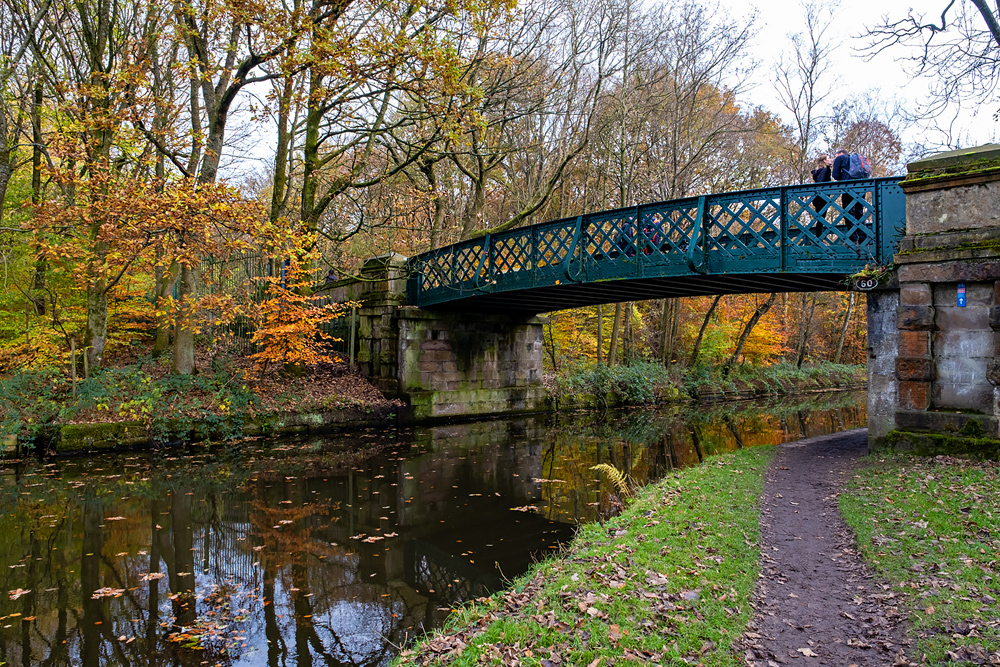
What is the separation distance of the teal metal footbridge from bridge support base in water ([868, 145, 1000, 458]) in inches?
45.5

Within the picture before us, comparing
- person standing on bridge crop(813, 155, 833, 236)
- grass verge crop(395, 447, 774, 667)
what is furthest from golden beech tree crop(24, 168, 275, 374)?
person standing on bridge crop(813, 155, 833, 236)

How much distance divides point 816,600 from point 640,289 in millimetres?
11604

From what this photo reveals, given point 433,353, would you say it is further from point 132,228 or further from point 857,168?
point 857,168

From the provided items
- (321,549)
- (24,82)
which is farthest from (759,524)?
(24,82)

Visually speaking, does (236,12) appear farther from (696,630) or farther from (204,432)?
(696,630)

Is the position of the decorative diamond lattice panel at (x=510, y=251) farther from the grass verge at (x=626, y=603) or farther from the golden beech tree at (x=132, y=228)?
the grass verge at (x=626, y=603)

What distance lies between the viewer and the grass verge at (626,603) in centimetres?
373

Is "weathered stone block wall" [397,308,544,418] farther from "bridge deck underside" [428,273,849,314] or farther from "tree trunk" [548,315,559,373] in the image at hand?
"tree trunk" [548,315,559,373]

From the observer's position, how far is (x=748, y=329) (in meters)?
26.1

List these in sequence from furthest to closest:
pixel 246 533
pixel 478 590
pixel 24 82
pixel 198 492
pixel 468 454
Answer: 1. pixel 24 82
2. pixel 468 454
3. pixel 198 492
4. pixel 246 533
5. pixel 478 590

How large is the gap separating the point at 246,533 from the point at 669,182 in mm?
19727

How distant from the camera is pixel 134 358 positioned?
15.6 meters

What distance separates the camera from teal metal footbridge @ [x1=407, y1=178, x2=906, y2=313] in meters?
10.9

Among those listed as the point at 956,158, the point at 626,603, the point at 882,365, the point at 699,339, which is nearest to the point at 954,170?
the point at 956,158
